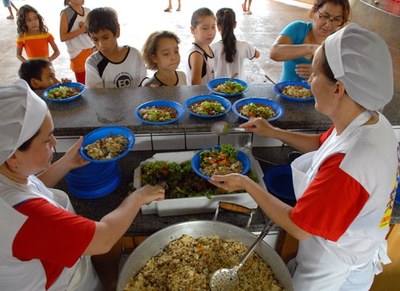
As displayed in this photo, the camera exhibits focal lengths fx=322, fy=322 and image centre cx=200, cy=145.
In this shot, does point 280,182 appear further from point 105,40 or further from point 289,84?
point 105,40

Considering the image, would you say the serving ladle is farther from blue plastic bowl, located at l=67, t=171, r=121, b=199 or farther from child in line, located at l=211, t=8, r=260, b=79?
child in line, located at l=211, t=8, r=260, b=79

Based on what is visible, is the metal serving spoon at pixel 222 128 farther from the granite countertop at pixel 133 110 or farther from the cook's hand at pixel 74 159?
the cook's hand at pixel 74 159

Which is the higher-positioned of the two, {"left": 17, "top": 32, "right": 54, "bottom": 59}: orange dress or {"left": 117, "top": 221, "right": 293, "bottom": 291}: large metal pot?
{"left": 17, "top": 32, "right": 54, "bottom": 59}: orange dress

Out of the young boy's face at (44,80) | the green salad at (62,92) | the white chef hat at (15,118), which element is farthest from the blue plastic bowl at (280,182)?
the young boy's face at (44,80)

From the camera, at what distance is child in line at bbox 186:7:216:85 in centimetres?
292

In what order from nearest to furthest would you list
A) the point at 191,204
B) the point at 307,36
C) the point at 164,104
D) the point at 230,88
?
the point at 191,204 → the point at 164,104 → the point at 230,88 → the point at 307,36

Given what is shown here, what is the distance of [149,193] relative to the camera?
1.49 m

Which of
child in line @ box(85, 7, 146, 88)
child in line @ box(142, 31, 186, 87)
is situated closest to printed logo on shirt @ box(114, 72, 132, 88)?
child in line @ box(85, 7, 146, 88)

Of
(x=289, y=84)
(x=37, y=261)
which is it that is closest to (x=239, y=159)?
(x=289, y=84)

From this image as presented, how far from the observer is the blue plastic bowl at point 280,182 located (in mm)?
1728

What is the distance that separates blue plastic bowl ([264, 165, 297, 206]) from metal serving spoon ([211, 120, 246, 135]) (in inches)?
11.8

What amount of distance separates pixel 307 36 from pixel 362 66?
1.71m

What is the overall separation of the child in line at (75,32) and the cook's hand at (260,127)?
105 inches

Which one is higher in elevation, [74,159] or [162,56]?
[162,56]
